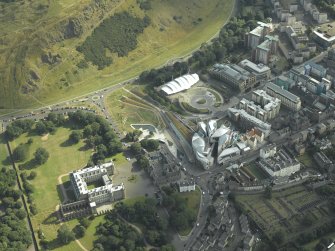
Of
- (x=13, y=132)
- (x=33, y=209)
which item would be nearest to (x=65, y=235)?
(x=33, y=209)

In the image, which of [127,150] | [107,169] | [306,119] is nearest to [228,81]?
[306,119]

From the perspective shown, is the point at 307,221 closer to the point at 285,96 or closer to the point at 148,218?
the point at 148,218

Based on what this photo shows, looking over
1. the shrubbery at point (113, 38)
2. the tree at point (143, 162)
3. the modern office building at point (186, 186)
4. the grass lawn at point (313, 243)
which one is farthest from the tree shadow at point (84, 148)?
the grass lawn at point (313, 243)

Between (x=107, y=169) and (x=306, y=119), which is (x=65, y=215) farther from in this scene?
(x=306, y=119)

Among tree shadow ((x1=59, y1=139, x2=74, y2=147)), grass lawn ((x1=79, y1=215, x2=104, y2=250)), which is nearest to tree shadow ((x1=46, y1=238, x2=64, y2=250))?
grass lawn ((x1=79, y1=215, x2=104, y2=250))

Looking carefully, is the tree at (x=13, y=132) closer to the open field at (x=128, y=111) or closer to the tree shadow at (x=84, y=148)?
the tree shadow at (x=84, y=148)

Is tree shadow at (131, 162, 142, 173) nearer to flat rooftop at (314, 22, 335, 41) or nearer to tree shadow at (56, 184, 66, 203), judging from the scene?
tree shadow at (56, 184, 66, 203)
